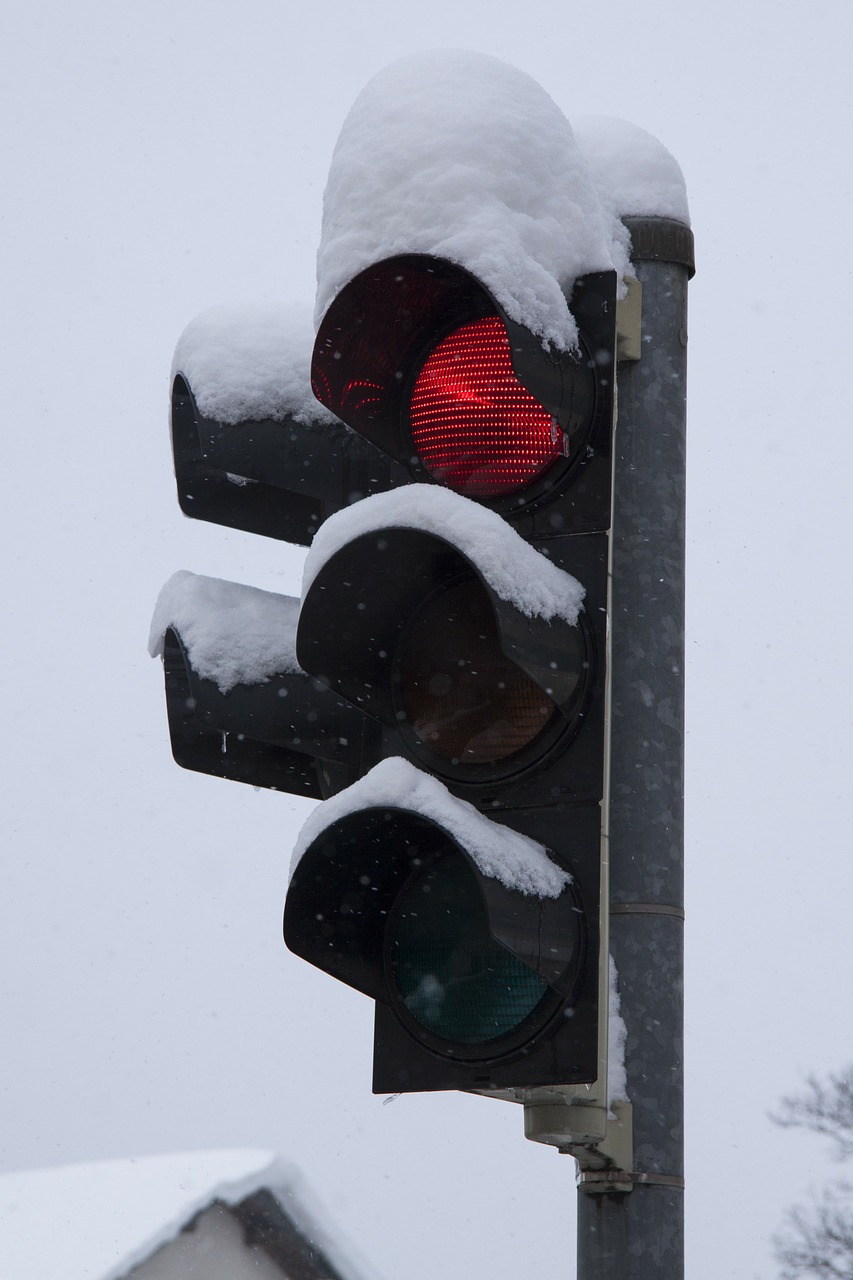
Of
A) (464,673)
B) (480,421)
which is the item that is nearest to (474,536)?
(464,673)

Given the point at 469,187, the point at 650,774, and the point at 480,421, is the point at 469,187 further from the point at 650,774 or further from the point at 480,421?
the point at 650,774

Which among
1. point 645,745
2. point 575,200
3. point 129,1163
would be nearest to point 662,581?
point 645,745

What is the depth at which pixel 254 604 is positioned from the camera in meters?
2.55

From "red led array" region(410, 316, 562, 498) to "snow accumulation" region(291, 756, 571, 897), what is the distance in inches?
18.1

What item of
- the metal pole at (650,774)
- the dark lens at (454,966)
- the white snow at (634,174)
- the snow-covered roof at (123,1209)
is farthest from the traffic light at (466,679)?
the snow-covered roof at (123,1209)

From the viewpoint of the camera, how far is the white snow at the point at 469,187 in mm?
1938

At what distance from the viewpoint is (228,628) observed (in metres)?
2.48

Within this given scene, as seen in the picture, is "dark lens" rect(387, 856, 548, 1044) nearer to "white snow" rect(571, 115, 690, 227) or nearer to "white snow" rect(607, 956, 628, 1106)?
"white snow" rect(607, 956, 628, 1106)

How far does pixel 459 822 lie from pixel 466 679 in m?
0.28

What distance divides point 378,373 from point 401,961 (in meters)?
0.80

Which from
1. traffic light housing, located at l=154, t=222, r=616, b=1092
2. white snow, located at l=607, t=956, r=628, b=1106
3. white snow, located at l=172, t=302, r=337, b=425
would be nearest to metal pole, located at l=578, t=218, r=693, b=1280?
white snow, located at l=607, t=956, r=628, b=1106

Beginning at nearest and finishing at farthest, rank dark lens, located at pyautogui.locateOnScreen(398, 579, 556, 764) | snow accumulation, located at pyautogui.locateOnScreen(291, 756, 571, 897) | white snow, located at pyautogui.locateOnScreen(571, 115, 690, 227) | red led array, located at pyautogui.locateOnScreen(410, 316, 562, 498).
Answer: snow accumulation, located at pyautogui.locateOnScreen(291, 756, 571, 897), dark lens, located at pyautogui.locateOnScreen(398, 579, 556, 764), red led array, located at pyautogui.locateOnScreen(410, 316, 562, 498), white snow, located at pyautogui.locateOnScreen(571, 115, 690, 227)

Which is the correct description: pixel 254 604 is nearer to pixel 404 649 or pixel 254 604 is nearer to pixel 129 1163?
pixel 404 649

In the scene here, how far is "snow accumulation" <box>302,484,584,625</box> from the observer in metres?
1.87
